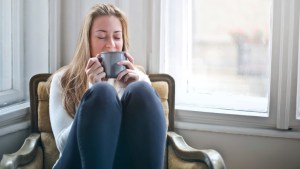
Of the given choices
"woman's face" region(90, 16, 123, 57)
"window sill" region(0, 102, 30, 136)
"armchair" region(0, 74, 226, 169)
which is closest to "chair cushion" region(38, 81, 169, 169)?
"armchair" region(0, 74, 226, 169)

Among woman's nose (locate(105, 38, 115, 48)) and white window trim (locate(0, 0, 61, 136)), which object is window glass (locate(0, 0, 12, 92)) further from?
woman's nose (locate(105, 38, 115, 48))

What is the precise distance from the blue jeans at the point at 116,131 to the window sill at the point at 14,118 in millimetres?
569

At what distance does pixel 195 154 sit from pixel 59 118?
54 cm

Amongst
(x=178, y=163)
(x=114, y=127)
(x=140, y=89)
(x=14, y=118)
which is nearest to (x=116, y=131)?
(x=114, y=127)

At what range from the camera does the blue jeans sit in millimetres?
1390

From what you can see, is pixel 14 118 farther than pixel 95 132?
Yes

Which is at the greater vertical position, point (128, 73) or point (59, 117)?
point (128, 73)

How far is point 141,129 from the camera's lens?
1454 mm

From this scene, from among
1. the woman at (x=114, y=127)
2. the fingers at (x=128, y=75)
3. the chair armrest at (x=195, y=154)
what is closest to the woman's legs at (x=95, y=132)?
the woman at (x=114, y=127)

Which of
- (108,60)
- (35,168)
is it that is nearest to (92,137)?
(108,60)

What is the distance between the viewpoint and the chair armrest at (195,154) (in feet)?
5.12

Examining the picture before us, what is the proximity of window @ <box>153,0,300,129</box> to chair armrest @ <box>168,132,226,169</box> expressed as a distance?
0.77 ft

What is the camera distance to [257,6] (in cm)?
205

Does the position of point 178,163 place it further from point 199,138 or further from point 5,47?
point 5,47
